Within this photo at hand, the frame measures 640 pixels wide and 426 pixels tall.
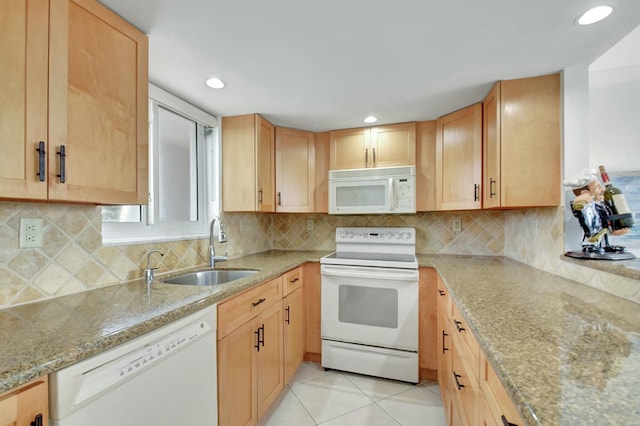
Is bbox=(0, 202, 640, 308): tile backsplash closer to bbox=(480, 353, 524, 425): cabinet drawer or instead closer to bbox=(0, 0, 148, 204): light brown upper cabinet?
bbox=(0, 0, 148, 204): light brown upper cabinet

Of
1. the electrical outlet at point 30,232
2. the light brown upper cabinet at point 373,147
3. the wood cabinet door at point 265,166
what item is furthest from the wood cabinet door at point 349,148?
the electrical outlet at point 30,232

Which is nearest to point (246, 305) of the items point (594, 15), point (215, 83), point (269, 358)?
point (269, 358)

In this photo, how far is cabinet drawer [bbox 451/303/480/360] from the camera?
1059 mm

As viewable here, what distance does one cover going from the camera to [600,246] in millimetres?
1424

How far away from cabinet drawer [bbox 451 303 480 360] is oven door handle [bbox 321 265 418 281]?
2.01ft

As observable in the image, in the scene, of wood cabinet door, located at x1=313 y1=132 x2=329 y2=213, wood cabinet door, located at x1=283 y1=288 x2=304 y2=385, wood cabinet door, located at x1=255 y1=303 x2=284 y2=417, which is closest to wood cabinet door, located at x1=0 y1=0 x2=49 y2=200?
wood cabinet door, located at x1=255 y1=303 x2=284 y2=417

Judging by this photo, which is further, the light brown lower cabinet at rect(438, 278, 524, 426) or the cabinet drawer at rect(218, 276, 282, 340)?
the cabinet drawer at rect(218, 276, 282, 340)

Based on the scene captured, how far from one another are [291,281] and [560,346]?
1.65 m

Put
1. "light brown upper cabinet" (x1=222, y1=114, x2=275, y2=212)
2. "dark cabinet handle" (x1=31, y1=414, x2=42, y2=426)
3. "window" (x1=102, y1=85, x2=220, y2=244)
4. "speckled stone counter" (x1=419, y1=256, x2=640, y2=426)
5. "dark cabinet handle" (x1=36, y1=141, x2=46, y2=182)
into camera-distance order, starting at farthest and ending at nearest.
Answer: "light brown upper cabinet" (x1=222, y1=114, x2=275, y2=212), "window" (x1=102, y1=85, x2=220, y2=244), "dark cabinet handle" (x1=36, y1=141, x2=46, y2=182), "dark cabinet handle" (x1=31, y1=414, x2=42, y2=426), "speckled stone counter" (x1=419, y1=256, x2=640, y2=426)

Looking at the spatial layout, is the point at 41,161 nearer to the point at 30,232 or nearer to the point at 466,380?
the point at 30,232

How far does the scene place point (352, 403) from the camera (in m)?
1.92

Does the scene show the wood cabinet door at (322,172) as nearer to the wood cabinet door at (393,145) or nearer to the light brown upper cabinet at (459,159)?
the wood cabinet door at (393,145)

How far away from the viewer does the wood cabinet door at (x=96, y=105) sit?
3.20ft

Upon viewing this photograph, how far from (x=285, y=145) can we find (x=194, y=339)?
191 cm
